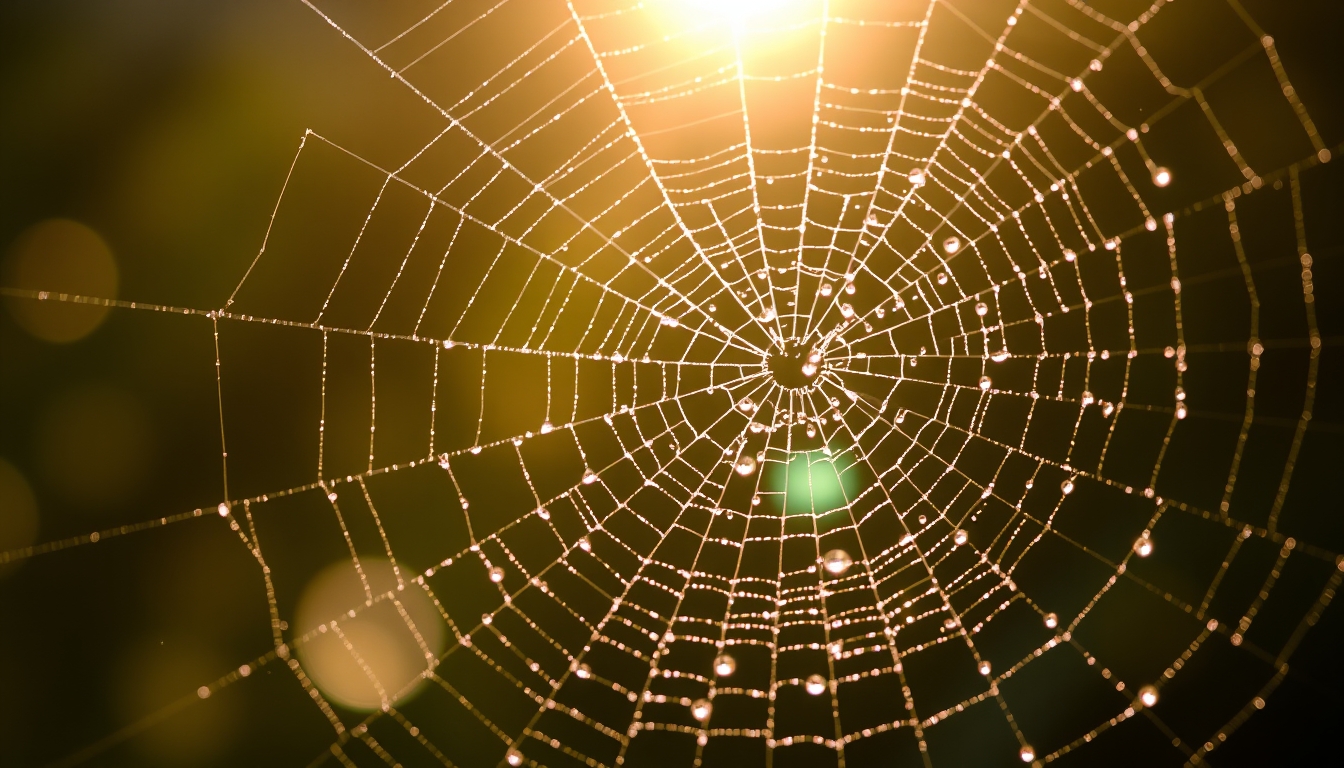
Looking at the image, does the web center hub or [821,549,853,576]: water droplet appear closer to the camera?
[821,549,853,576]: water droplet

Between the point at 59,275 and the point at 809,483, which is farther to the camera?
the point at 809,483

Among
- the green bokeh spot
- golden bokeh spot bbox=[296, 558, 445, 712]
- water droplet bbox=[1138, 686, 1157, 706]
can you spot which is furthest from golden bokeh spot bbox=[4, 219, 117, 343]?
water droplet bbox=[1138, 686, 1157, 706]

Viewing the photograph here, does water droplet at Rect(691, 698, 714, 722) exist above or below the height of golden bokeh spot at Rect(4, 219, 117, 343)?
below

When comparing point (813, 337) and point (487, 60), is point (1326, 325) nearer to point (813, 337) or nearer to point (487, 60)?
point (813, 337)

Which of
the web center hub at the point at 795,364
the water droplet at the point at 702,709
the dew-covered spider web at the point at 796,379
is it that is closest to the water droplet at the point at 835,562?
the dew-covered spider web at the point at 796,379

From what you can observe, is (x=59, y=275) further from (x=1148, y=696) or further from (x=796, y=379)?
(x=1148, y=696)

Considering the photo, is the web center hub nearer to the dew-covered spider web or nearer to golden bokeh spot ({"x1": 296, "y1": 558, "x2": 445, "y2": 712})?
the dew-covered spider web

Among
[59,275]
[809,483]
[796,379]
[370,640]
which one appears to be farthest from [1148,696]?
[59,275]

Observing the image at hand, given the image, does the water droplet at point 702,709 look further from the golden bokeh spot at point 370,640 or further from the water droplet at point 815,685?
the golden bokeh spot at point 370,640

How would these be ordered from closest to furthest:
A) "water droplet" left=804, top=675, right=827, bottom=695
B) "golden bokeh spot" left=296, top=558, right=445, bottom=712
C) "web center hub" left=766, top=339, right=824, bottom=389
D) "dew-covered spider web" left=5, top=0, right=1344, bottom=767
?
"water droplet" left=804, top=675, right=827, bottom=695
"golden bokeh spot" left=296, top=558, right=445, bottom=712
"dew-covered spider web" left=5, top=0, right=1344, bottom=767
"web center hub" left=766, top=339, right=824, bottom=389
